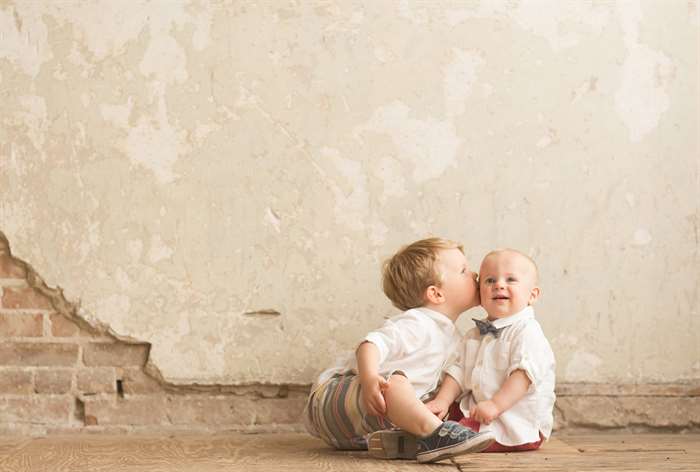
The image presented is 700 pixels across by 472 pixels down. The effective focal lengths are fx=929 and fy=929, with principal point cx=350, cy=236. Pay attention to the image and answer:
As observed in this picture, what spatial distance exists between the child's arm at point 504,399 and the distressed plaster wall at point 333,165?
1.84 ft

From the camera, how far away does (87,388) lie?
11.2 ft

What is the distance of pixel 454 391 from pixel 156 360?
1104mm

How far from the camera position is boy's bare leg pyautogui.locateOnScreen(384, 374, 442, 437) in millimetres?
2709

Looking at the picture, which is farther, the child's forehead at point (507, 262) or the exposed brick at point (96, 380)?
the exposed brick at point (96, 380)

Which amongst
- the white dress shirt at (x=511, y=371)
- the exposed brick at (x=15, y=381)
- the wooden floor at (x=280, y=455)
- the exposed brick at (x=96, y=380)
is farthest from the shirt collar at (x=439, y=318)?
the exposed brick at (x=15, y=381)

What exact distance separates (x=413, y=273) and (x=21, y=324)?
4.81ft

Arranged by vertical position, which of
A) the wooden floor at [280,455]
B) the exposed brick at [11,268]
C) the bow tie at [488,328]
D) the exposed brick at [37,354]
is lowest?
the wooden floor at [280,455]

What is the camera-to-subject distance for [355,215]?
347cm

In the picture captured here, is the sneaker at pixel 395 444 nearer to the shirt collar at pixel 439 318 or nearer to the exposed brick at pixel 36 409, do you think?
the shirt collar at pixel 439 318

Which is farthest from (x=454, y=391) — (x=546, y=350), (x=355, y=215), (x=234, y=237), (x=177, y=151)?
(x=177, y=151)

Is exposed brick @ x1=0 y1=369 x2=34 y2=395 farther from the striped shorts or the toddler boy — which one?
the toddler boy

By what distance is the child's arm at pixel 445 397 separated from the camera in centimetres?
303

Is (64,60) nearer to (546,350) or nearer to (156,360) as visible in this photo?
(156,360)

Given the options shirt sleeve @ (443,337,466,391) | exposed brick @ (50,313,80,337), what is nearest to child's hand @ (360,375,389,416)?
shirt sleeve @ (443,337,466,391)
